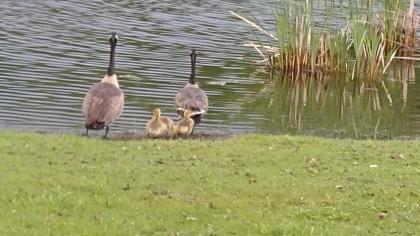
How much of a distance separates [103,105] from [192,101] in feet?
7.58

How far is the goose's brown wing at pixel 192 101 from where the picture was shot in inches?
619

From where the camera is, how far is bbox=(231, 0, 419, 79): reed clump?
21.2 meters

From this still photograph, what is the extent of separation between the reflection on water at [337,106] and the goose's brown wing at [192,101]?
135 cm

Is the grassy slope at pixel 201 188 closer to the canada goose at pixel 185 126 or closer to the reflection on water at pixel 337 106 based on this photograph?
the canada goose at pixel 185 126

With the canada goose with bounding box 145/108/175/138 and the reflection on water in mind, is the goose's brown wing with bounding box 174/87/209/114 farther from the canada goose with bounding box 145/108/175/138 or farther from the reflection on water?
the canada goose with bounding box 145/108/175/138

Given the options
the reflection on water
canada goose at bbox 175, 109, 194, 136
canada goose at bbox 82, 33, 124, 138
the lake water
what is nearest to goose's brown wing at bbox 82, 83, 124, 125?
canada goose at bbox 82, 33, 124, 138

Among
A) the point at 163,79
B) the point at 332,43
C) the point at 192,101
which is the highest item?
the point at 332,43

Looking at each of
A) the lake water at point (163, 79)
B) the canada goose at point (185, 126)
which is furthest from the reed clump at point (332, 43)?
the canada goose at point (185, 126)

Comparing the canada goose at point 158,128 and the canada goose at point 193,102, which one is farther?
the canada goose at point 193,102

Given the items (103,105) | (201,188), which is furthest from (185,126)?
(201,188)

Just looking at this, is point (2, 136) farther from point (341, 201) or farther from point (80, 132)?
point (341, 201)

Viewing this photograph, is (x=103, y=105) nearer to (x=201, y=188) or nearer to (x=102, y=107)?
(x=102, y=107)

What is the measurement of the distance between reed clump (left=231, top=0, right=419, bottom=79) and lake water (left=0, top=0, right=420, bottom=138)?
453 mm

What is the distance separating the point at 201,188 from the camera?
32.0 ft
